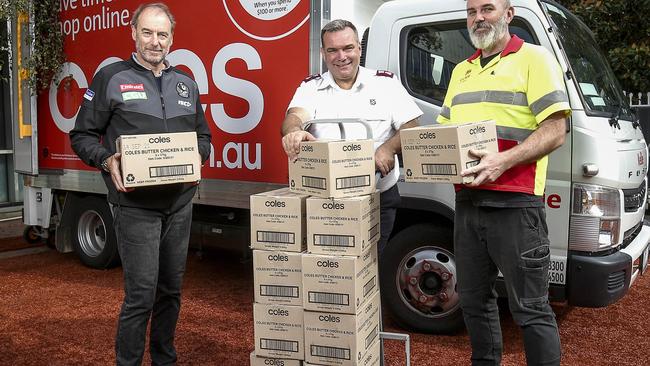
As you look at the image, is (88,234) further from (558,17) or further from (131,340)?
(558,17)

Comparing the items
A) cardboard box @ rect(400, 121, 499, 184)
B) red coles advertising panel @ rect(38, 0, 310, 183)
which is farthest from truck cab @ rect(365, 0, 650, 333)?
cardboard box @ rect(400, 121, 499, 184)

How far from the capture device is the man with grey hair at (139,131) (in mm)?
2980

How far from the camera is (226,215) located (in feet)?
17.1

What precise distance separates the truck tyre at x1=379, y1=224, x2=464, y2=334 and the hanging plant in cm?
379

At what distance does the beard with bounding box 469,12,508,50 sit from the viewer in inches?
107

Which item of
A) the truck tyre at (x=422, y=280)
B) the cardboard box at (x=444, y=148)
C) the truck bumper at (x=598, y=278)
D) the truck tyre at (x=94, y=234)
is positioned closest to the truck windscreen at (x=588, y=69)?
the truck bumper at (x=598, y=278)

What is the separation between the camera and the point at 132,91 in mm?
2982

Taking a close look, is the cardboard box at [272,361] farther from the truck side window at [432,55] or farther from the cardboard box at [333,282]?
the truck side window at [432,55]

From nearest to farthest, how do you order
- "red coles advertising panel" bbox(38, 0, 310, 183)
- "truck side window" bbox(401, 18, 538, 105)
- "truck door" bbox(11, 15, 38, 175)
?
"truck side window" bbox(401, 18, 538, 105) → "red coles advertising panel" bbox(38, 0, 310, 183) → "truck door" bbox(11, 15, 38, 175)

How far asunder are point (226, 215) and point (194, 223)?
1.33 feet

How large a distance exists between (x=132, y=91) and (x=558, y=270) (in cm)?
270

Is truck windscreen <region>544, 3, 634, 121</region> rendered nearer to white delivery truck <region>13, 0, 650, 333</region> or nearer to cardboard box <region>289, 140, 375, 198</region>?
white delivery truck <region>13, 0, 650, 333</region>

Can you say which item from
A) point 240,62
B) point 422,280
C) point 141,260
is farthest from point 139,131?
point 422,280

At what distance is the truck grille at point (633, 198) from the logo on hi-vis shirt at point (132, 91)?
2.88m
